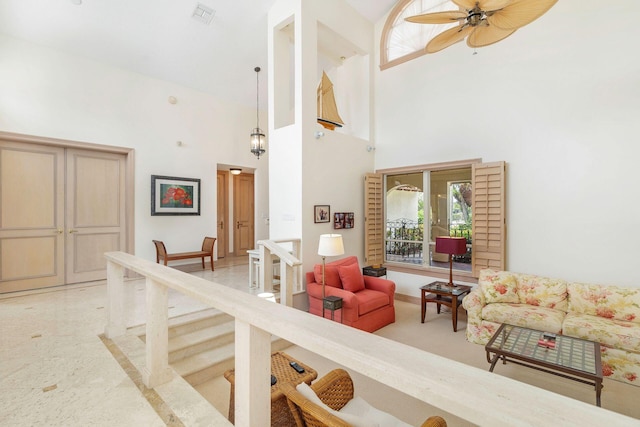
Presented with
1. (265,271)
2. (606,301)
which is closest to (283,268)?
(265,271)

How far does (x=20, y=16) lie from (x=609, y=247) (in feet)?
26.7

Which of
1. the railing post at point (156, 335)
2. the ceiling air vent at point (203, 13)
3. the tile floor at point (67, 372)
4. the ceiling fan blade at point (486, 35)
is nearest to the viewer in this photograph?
the tile floor at point (67, 372)

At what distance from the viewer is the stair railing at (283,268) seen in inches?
148

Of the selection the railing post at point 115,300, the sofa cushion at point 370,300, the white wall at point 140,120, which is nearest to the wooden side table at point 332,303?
the sofa cushion at point 370,300

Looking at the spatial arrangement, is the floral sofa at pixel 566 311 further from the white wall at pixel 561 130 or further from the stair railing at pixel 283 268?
the stair railing at pixel 283 268

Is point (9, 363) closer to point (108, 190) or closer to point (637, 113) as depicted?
point (108, 190)

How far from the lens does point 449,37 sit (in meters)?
3.22

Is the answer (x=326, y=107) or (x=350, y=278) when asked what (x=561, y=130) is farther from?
(x=326, y=107)

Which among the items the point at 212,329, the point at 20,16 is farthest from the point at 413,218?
the point at 20,16

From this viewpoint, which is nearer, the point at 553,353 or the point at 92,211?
the point at 553,353

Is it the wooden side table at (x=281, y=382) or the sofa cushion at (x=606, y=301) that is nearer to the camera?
the wooden side table at (x=281, y=382)

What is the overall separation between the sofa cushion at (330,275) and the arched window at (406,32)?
13.1ft

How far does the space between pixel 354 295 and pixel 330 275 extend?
1.66 feet

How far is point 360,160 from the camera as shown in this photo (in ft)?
18.5
